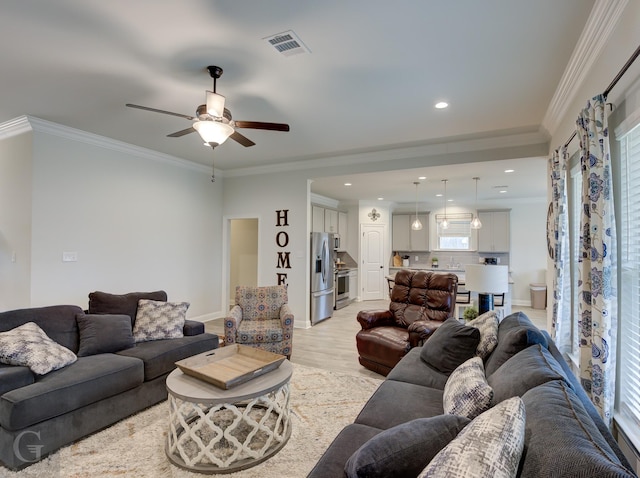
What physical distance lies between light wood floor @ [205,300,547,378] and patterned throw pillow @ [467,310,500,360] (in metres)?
1.47

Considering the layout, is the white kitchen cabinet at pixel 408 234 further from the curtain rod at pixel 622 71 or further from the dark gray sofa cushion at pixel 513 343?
the curtain rod at pixel 622 71

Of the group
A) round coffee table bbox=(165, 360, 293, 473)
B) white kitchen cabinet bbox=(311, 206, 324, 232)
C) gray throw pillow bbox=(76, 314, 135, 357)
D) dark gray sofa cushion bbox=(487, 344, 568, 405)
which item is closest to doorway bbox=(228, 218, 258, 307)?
white kitchen cabinet bbox=(311, 206, 324, 232)

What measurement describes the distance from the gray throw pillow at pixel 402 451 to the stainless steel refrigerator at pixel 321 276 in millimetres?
4754

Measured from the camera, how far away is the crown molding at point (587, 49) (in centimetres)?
192

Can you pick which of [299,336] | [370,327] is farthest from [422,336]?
[299,336]

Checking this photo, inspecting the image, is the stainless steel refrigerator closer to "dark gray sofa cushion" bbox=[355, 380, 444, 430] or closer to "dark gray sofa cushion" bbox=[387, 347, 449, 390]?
"dark gray sofa cushion" bbox=[387, 347, 449, 390]

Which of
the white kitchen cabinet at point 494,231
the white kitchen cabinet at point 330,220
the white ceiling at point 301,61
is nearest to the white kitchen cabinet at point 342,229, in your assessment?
the white kitchen cabinet at point 330,220

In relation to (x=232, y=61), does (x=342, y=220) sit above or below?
below

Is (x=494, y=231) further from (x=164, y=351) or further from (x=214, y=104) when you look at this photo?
(x=164, y=351)

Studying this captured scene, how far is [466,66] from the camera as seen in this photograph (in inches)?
107

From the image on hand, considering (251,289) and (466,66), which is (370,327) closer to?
(251,289)

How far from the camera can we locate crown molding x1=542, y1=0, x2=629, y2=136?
6.29ft

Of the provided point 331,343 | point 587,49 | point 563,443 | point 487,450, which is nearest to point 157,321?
point 331,343

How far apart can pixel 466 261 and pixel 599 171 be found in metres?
7.47
